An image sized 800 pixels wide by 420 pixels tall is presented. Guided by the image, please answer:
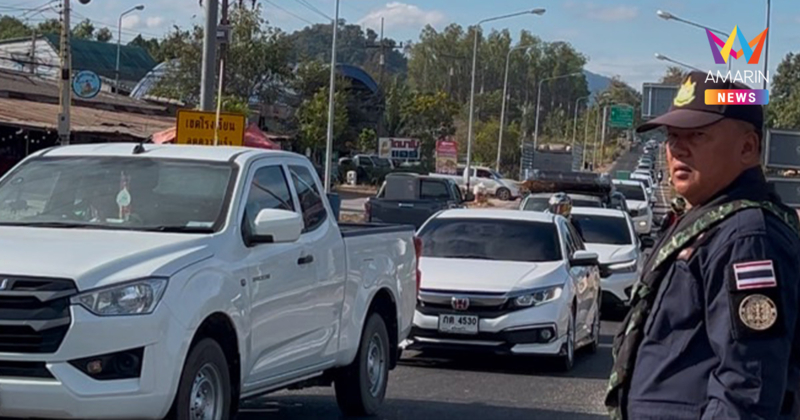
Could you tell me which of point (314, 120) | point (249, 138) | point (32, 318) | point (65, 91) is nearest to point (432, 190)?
point (249, 138)

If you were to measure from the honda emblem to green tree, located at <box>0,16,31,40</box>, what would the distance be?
93.8m

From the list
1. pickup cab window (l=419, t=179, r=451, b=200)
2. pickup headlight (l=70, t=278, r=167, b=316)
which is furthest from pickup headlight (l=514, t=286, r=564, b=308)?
pickup cab window (l=419, t=179, r=451, b=200)

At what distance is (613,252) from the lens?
62.2 feet

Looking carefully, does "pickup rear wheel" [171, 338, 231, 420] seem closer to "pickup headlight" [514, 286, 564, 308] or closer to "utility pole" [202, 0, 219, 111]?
"pickup headlight" [514, 286, 564, 308]

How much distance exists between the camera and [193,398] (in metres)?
6.89

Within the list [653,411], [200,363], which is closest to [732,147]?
[653,411]

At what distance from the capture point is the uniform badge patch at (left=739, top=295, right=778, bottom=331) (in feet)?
10.3

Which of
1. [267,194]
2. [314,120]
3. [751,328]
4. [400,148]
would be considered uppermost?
[314,120]

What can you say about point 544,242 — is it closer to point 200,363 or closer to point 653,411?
point 200,363

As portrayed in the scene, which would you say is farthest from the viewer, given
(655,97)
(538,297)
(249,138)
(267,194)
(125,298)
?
(655,97)

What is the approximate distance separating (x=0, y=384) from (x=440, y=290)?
623 centimetres

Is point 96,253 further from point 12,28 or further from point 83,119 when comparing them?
point 12,28

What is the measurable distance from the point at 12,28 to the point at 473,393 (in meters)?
108

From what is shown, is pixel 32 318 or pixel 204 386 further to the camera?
pixel 204 386
